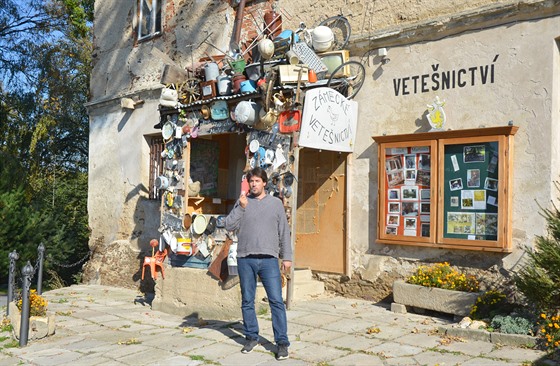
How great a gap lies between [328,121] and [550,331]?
3.81 m

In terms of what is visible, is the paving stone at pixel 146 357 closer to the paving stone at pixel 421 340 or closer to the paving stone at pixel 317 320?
the paving stone at pixel 317 320

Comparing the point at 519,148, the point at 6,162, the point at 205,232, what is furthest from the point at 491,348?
the point at 6,162

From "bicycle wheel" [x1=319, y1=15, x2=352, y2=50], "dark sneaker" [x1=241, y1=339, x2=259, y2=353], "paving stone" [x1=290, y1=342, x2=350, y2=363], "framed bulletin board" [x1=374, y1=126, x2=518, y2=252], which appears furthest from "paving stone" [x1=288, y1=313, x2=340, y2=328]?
Result: "bicycle wheel" [x1=319, y1=15, x2=352, y2=50]

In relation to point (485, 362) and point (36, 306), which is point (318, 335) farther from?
point (36, 306)

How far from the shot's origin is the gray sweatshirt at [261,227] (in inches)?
231

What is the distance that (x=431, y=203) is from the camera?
25.3ft

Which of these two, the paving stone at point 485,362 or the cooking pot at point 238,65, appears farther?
the cooking pot at point 238,65

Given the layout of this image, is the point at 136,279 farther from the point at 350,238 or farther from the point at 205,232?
the point at 350,238

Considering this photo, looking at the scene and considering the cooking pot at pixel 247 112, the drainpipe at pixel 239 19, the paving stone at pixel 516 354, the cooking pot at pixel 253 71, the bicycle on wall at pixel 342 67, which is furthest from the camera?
the drainpipe at pixel 239 19

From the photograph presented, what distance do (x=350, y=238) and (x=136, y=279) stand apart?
17.1 ft

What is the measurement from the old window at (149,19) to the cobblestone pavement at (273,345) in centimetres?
625

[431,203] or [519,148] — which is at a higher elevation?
[519,148]

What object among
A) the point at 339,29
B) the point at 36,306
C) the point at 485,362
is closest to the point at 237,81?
the point at 339,29

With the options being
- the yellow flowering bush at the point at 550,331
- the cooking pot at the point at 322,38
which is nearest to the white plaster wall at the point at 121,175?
the cooking pot at the point at 322,38
